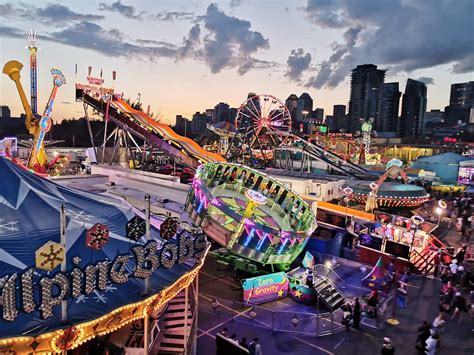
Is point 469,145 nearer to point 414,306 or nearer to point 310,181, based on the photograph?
point 310,181

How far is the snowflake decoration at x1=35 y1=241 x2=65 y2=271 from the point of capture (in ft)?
24.8

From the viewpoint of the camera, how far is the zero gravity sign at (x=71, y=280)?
704cm

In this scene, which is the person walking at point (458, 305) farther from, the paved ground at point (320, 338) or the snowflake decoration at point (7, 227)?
the snowflake decoration at point (7, 227)

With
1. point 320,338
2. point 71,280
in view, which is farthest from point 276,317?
point 71,280

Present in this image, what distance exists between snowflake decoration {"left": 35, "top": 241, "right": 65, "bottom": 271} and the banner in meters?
11.6

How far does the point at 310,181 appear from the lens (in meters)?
33.5

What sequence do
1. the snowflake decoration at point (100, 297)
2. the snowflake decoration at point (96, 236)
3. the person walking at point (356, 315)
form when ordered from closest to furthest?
the snowflake decoration at point (96, 236) → the snowflake decoration at point (100, 297) → the person walking at point (356, 315)

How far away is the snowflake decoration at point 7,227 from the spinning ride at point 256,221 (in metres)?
10.6

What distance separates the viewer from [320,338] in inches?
600

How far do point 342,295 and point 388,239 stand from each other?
24.3ft

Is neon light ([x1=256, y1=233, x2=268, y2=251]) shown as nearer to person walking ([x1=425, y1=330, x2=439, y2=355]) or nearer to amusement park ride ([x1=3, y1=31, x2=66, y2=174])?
person walking ([x1=425, y1=330, x2=439, y2=355])

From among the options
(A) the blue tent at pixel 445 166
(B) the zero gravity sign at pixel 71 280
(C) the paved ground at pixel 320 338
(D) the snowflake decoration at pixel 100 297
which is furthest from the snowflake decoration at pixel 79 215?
(A) the blue tent at pixel 445 166

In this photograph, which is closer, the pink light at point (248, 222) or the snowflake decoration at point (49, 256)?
the snowflake decoration at point (49, 256)

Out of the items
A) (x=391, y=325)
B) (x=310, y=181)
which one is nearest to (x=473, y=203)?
(x=310, y=181)
